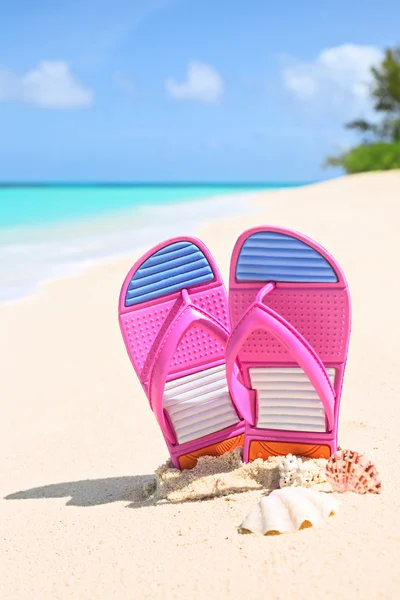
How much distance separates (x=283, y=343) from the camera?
7.13ft

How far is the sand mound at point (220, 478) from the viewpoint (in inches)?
90.8

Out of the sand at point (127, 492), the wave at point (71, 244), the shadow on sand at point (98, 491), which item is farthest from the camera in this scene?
the wave at point (71, 244)

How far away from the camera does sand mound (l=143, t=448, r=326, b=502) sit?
2307 mm

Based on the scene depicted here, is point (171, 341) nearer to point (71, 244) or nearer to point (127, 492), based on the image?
point (127, 492)

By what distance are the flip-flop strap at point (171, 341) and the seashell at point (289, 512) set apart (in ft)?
1.60

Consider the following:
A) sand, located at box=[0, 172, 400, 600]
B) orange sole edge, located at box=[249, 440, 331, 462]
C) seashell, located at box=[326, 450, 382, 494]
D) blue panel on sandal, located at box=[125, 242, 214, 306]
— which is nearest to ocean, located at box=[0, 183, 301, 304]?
sand, located at box=[0, 172, 400, 600]

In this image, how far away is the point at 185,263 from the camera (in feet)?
8.53

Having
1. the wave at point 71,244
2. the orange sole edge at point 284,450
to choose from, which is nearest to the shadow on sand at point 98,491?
the orange sole edge at point 284,450

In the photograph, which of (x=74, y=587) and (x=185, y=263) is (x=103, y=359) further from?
(x=74, y=587)

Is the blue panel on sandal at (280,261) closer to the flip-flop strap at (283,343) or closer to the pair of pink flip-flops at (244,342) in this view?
the pair of pink flip-flops at (244,342)

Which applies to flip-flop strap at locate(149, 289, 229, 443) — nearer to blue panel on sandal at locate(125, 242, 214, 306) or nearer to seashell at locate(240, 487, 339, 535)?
blue panel on sandal at locate(125, 242, 214, 306)

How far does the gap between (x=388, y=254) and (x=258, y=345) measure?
197 inches

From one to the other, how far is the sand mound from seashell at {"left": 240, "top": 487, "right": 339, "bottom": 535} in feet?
0.62

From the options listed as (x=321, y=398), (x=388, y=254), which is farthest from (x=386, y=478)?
(x=388, y=254)
